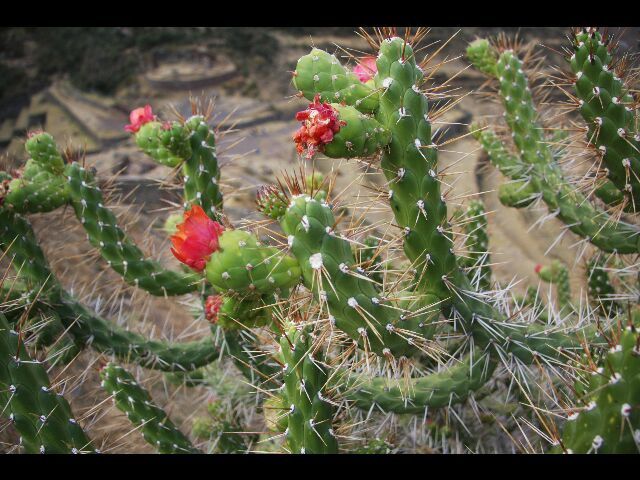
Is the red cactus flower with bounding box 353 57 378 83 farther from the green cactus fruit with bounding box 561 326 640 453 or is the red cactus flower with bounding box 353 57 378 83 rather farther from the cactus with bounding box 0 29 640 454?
the green cactus fruit with bounding box 561 326 640 453

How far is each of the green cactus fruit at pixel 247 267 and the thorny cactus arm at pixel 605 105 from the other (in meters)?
1.36

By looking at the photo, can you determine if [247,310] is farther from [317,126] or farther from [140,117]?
[140,117]

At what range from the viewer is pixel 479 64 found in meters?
3.27

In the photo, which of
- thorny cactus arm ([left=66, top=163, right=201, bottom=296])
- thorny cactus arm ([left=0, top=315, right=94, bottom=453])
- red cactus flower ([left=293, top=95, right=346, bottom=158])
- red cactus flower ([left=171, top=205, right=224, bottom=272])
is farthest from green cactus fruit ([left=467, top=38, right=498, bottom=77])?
thorny cactus arm ([left=0, top=315, right=94, bottom=453])

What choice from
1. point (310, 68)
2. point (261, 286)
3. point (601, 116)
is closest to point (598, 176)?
point (601, 116)

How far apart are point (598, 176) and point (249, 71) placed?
18.8 ft

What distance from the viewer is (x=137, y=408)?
2.50 m

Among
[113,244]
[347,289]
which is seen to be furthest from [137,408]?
[347,289]

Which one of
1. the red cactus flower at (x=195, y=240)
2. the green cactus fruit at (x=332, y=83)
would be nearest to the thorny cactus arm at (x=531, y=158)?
the green cactus fruit at (x=332, y=83)

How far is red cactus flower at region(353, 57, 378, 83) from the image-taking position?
1.91 m

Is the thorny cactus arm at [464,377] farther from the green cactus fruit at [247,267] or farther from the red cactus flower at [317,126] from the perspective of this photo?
the red cactus flower at [317,126]

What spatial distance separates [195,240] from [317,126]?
1.33ft

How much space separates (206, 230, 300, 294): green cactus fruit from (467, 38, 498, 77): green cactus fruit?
7.23 ft
